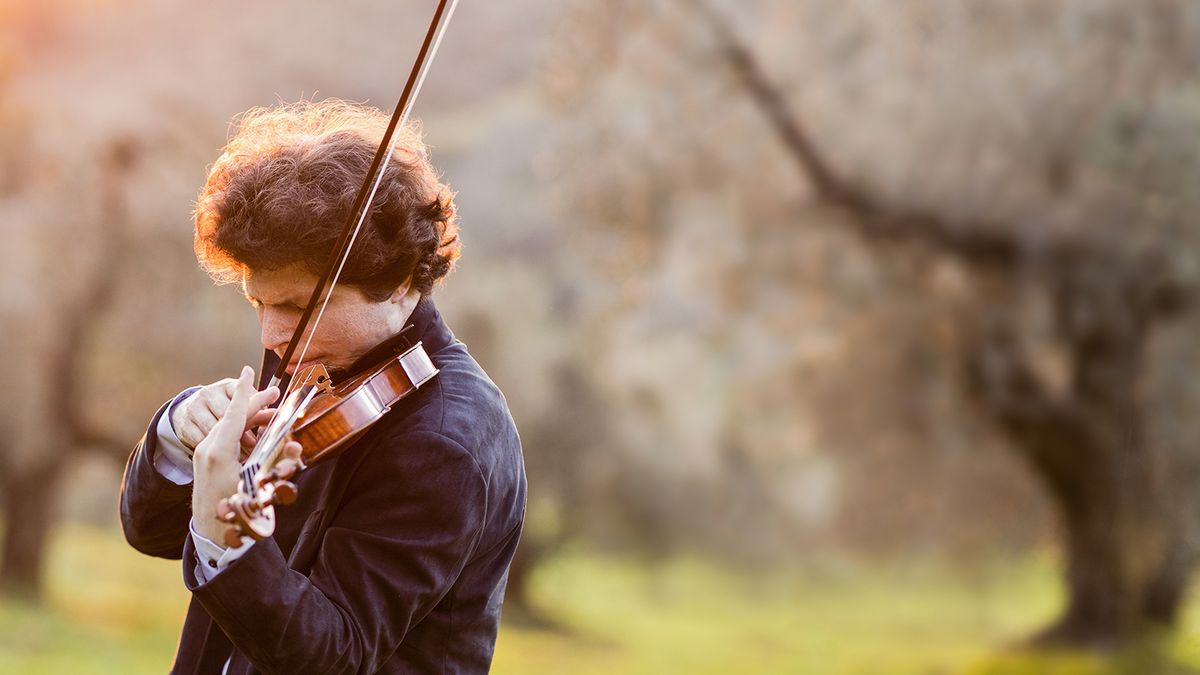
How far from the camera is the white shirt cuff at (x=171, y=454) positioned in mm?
2197

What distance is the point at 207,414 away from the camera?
207 cm

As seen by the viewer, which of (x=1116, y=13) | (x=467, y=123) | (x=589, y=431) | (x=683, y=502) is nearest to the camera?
(x=1116, y=13)

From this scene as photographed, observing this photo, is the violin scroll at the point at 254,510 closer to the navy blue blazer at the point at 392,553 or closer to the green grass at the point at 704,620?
the navy blue blazer at the point at 392,553

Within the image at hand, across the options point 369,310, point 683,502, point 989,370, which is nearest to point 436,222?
point 369,310

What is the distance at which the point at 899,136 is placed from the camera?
1064 centimetres

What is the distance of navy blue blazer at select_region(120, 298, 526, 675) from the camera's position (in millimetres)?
1816

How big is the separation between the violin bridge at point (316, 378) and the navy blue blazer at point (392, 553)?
12cm

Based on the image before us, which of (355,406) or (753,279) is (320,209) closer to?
(355,406)

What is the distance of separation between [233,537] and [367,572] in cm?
19

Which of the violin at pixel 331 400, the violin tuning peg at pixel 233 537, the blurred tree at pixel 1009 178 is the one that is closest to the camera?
the violin tuning peg at pixel 233 537

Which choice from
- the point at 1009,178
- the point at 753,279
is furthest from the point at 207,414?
the point at 753,279

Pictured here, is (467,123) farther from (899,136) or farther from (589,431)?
(899,136)

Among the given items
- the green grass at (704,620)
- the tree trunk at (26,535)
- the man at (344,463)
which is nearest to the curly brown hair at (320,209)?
the man at (344,463)

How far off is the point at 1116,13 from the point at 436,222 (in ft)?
28.7
